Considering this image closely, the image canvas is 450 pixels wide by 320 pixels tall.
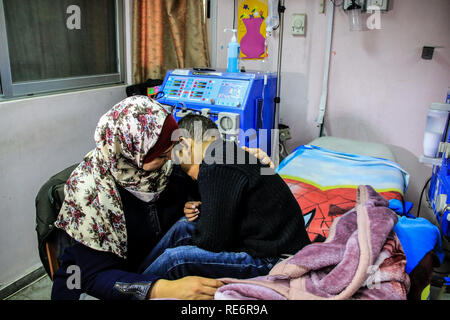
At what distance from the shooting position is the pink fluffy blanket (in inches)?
39.5

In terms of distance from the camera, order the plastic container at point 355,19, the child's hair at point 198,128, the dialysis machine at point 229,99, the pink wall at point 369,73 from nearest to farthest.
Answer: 1. the child's hair at point 198,128
2. the dialysis machine at point 229,99
3. the pink wall at point 369,73
4. the plastic container at point 355,19

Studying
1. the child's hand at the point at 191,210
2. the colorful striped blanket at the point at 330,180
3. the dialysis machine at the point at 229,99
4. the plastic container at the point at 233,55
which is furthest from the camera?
the plastic container at the point at 233,55

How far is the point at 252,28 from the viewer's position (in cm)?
285

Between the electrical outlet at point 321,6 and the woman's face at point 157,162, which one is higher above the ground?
the electrical outlet at point 321,6

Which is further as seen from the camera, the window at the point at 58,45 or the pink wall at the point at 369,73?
the pink wall at the point at 369,73

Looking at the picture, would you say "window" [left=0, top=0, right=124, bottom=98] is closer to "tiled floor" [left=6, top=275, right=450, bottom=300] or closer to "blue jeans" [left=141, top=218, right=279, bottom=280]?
"tiled floor" [left=6, top=275, right=450, bottom=300]

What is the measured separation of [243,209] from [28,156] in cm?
135

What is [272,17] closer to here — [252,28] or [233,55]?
[252,28]

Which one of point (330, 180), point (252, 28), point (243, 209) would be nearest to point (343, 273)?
point (243, 209)

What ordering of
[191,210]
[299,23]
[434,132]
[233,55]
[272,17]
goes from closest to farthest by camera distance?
[191,210]
[434,132]
[233,55]
[272,17]
[299,23]

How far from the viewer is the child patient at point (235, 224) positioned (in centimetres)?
116

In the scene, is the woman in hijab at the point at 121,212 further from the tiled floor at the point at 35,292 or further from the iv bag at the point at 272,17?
the iv bag at the point at 272,17

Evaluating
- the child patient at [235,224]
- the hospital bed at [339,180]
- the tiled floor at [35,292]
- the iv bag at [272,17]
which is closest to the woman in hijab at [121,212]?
the child patient at [235,224]

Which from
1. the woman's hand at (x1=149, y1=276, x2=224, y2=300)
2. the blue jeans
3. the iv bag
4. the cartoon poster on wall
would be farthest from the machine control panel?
the woman's hand at (x1=149, y1=276, x2=224, y2=300)
